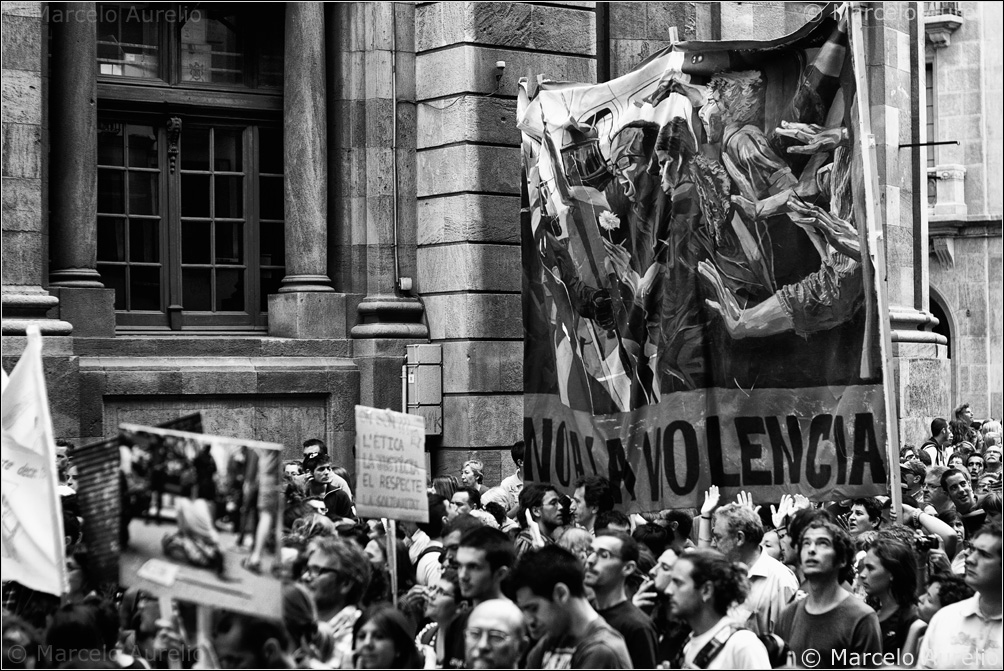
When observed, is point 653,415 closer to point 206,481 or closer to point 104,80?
point 206,481

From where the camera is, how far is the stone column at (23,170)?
1557cm

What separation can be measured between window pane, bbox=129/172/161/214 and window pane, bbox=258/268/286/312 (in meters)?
1.48

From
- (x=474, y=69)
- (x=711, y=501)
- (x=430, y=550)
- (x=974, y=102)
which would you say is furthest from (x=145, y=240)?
(x=974, y=102)

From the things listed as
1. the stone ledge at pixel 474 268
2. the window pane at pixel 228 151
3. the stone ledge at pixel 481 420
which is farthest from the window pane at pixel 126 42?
the stone ledge at pixel 481 420

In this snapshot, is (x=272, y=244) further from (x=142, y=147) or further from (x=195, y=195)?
(x=142, y=147)

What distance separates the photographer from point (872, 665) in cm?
771

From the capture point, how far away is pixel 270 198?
18.3 metres

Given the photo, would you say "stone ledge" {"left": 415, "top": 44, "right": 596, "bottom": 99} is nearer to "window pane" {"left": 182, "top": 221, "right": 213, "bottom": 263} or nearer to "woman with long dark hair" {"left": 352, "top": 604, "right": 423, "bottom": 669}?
"window pane" {"left": 182, "top": 221, "right": 213, "bottom": 263}

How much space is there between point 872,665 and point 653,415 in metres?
3.56

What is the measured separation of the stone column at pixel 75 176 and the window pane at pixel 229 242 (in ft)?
5.73

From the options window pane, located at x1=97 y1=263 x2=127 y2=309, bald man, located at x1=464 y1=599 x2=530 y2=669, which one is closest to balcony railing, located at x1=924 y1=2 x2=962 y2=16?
window pane, located at x1=97 y1=263 x2=127 y2=309

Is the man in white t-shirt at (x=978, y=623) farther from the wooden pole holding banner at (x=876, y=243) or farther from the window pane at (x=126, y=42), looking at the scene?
the window pane at (x=126, y=42)

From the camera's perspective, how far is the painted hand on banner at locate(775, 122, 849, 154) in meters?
10.2

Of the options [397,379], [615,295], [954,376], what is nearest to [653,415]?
[615,295]
